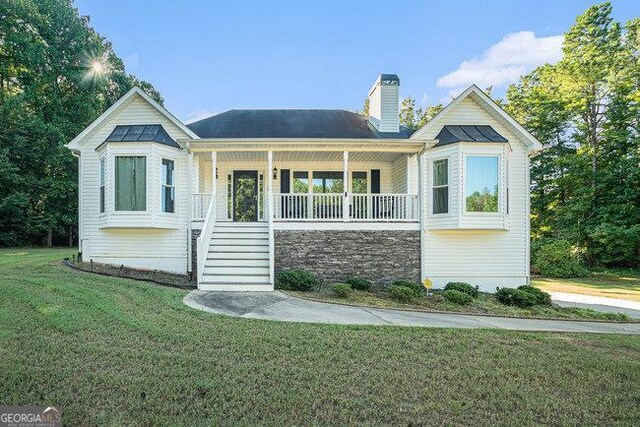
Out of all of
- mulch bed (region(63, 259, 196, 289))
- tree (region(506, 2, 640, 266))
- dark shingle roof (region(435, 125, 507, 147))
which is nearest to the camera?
mulch bed (region(63, 259, 196, 289))

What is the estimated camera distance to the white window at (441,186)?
11406 millimetres

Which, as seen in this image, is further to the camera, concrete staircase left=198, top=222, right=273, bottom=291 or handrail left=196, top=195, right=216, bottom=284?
handrail left=196, top=195, right=216, bottom=284

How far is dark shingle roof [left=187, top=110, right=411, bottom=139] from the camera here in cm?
1310

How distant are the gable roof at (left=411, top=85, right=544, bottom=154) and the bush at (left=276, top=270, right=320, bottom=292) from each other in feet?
19.5

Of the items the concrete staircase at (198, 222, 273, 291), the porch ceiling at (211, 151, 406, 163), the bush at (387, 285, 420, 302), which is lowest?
the bush at (387, 285, 420, 302)

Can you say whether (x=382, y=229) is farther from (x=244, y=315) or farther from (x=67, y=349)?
(x=67, y=349)

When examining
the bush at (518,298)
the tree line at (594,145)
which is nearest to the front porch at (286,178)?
the bush at (518,298)

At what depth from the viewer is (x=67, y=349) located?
4812mm

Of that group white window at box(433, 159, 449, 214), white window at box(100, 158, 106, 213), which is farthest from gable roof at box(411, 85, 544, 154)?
white window at box(100, 158, 106, 213)

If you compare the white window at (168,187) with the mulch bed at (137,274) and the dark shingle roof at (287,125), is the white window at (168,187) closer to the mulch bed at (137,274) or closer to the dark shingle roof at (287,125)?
the dark shingle roof at (287,125)

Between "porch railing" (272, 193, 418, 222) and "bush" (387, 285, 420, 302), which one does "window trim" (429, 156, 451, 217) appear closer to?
"porch railing" (272, 193, 418, 222)

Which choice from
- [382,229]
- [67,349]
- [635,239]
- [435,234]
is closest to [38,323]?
[67,349]

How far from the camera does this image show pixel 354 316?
24.5 ft

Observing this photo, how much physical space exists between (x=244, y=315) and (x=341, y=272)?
15.3 feet
